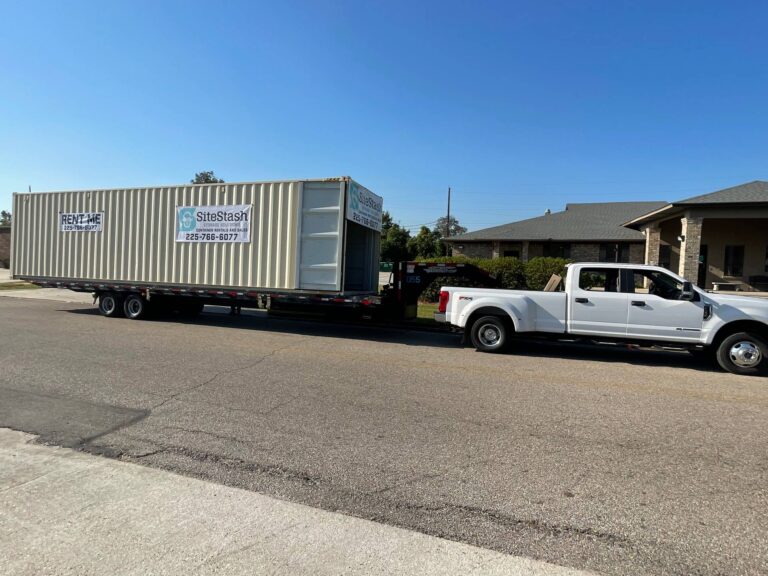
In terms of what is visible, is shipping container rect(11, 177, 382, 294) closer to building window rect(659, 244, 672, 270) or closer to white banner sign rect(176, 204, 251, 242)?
white banner sign rect(176, 204, 251, 242)

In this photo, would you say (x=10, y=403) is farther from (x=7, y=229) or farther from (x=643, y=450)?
(x=7, y=229)

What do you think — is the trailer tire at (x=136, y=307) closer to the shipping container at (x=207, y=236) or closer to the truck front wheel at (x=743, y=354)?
the shipping container at (x=207, y=236)

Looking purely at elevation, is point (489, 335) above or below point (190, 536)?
above

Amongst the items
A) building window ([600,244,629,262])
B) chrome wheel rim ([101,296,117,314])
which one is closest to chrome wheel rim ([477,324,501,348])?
chrome wheel rim ([101,296,117,314])

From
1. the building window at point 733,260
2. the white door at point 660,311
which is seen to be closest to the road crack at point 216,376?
the white door at point 660,311

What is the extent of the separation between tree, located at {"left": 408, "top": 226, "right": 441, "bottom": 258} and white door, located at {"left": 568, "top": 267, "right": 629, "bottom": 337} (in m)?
41.3

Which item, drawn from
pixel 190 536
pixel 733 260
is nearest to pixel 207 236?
pixel 190 536

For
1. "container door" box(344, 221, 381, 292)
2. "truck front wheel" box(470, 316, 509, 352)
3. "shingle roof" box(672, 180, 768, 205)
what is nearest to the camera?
"truck front wheel" box(470, 316, 509, 352)

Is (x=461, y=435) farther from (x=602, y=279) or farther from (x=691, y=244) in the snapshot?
(x=691, y=244)

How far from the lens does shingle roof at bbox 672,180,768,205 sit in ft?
59.8

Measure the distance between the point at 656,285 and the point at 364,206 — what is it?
662 cm

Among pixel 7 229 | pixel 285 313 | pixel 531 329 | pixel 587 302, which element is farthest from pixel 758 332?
pixel 7 229

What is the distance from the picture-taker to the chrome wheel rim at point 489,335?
9.62 m

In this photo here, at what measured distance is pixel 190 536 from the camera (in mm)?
2996
